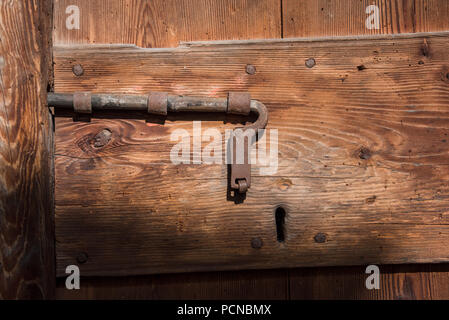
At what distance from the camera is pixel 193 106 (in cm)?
87

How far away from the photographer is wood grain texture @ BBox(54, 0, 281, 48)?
916mm

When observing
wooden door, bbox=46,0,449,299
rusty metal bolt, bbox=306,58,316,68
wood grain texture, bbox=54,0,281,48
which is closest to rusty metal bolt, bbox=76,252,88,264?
wooden door, bbox=46,0,449,299

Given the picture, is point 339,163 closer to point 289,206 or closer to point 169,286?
point 289,206

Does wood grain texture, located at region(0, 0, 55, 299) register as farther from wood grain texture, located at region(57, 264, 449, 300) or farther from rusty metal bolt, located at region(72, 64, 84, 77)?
wood grain texture, located at region(57, 264, 449, 300)

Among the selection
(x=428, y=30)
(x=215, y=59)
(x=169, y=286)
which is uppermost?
(x=428, y=30)

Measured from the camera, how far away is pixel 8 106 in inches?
30.8

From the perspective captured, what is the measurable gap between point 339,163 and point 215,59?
1.58ft

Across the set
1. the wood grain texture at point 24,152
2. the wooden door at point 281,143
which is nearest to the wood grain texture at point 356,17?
the wooden door at point 281,143

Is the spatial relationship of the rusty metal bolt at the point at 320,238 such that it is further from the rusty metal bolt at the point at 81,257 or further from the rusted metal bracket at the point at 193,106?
the rusty metal bolt at the point at 81,257

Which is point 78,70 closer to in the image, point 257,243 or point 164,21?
point 164,21

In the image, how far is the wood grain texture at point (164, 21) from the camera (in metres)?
0.92

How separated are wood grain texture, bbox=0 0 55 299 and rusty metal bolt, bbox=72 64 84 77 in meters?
0.07

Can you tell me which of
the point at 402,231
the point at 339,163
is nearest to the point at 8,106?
the point at 339,163

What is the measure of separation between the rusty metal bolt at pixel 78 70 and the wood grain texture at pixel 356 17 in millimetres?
613
